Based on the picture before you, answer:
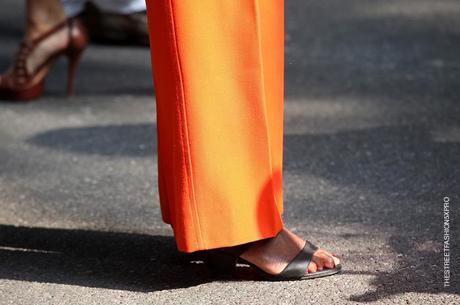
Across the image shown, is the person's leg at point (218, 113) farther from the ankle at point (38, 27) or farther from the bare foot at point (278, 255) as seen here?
the ankle at point (38, 27)

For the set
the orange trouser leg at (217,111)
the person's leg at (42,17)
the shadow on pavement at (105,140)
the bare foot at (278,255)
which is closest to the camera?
the orange trouser leg at (217,111)

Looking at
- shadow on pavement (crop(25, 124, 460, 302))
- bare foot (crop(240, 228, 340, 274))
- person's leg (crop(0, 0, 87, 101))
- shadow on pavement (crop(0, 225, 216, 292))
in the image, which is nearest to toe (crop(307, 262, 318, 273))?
bare foot (crop(240, 228, 340, 274))

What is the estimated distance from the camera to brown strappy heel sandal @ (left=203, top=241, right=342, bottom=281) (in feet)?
9.21

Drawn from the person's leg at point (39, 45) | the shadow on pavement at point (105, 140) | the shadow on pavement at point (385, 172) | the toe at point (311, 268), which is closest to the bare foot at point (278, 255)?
the toe at point (311, 268)

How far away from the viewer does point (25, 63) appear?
5.12 metres

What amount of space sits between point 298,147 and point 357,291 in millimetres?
1565

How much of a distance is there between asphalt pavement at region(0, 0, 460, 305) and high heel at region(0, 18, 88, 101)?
0.09m

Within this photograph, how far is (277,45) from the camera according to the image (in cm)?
272

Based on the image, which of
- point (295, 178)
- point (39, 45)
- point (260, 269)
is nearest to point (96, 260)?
point (260, 269)

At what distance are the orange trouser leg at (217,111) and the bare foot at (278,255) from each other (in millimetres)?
72

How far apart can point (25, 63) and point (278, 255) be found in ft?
8.70

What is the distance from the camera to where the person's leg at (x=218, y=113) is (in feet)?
8.49

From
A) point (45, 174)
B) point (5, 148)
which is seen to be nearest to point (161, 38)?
point (45, 174)

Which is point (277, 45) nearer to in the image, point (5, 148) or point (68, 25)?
point (5, 148)
